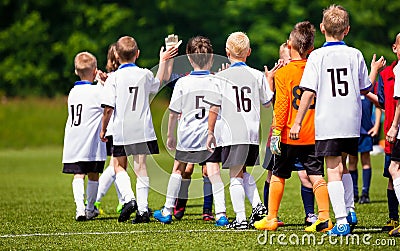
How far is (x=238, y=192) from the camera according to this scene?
796 cm

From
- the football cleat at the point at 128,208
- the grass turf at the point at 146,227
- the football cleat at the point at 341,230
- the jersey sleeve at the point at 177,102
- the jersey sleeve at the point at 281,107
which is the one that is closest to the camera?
the grass turf at the point at 146,227

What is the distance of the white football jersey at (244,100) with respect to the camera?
7.92m

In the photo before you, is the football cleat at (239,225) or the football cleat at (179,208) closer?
the football cleat at (239,225)

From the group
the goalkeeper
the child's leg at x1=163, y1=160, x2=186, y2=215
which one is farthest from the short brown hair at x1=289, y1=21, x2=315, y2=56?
the child's leg at x1=163, y1=160, x2=186, y2=215

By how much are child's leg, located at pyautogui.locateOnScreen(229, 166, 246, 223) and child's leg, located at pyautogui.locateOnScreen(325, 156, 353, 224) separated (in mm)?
1012

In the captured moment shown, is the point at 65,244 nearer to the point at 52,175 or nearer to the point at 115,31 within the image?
the point at 52,175

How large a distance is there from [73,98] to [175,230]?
7.04ft

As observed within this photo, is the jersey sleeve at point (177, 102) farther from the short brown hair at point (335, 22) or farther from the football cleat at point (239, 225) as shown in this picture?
the short brown hair at point (335, 22)

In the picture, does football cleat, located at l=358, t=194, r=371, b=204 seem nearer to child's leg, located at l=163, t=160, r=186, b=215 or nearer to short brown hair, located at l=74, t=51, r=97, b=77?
child's leg, located at l=163, t=160, r=186, b=215

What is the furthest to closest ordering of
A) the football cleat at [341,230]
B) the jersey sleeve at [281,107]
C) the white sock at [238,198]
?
the white sock at [238,198] → the jersey sleeve at [281,107] → the football cleat at [341,230]

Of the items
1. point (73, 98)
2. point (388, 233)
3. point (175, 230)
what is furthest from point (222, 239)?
point (73, 98)

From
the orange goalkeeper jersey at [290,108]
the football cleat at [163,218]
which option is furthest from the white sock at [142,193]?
the orange goalkeeper jersey at [290,108]

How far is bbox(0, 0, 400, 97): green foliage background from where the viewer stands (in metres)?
38.7

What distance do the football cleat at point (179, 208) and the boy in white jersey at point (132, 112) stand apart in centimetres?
58
